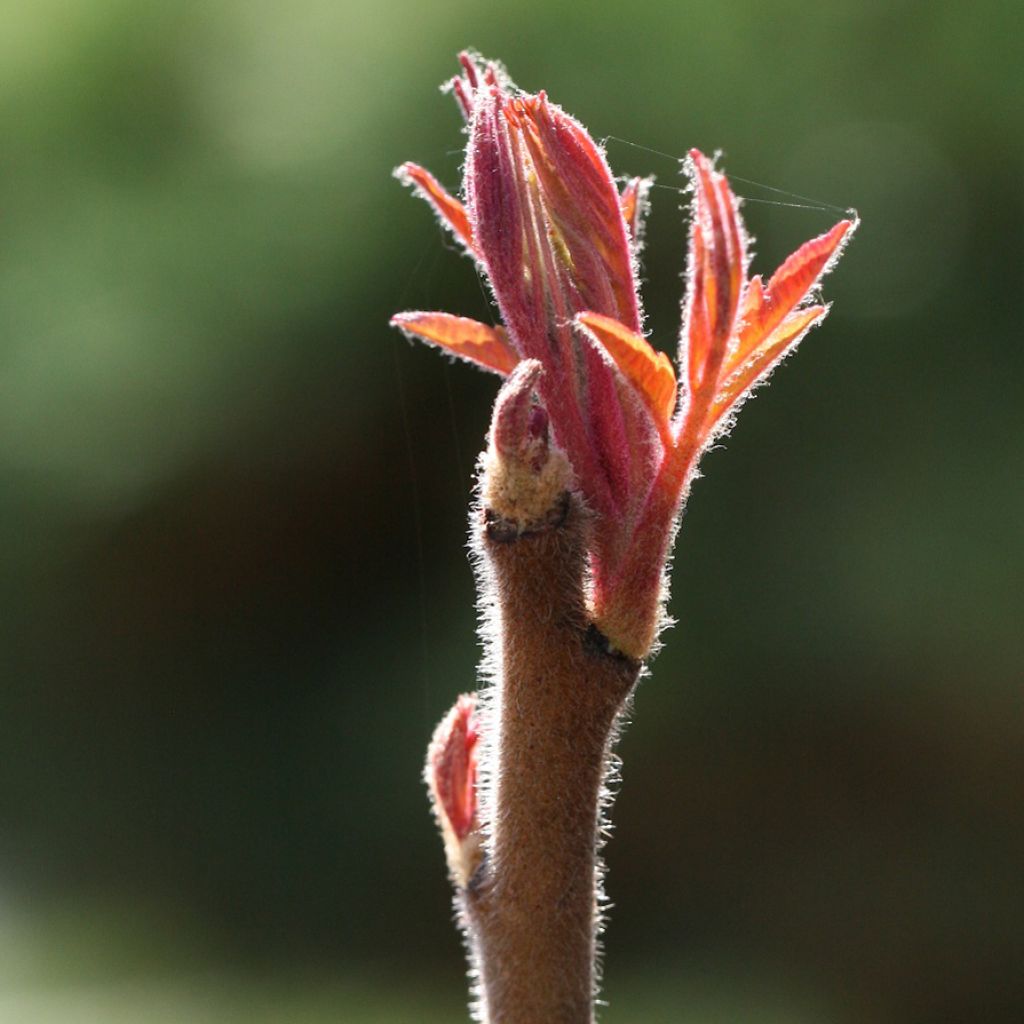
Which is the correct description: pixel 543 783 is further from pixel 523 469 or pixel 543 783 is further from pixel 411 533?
pixel 411 533

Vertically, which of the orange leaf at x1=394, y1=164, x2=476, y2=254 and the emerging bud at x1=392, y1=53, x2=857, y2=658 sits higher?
the orange leaf at x1=394, y1=164, x2=476, y2=254

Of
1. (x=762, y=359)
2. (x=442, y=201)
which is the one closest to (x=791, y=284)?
(x=762, y=359)

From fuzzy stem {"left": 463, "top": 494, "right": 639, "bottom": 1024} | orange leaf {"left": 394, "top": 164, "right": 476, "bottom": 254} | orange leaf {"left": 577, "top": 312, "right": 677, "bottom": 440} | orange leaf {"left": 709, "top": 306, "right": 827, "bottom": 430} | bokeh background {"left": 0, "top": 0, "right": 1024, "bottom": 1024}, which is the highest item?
bokeh background {"left": 0, "top": 0, "right": 1024, "bottom": 1024}

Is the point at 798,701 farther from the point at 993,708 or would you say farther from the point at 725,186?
the point at 725,186

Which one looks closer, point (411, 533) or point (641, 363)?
point (641, 363)

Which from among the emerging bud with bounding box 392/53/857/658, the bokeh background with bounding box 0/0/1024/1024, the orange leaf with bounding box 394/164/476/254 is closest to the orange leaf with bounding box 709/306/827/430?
the emerging bud with bounding box 392/53/857/658

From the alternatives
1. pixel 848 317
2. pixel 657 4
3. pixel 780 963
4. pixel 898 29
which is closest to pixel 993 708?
pixel 780 963

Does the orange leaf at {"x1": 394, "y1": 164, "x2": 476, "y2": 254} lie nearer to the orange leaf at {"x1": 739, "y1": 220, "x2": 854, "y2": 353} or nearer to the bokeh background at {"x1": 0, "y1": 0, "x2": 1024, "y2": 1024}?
the orange leaf at {"x1": 739, "y1": 220, "x2": 854, "y2": 353}
